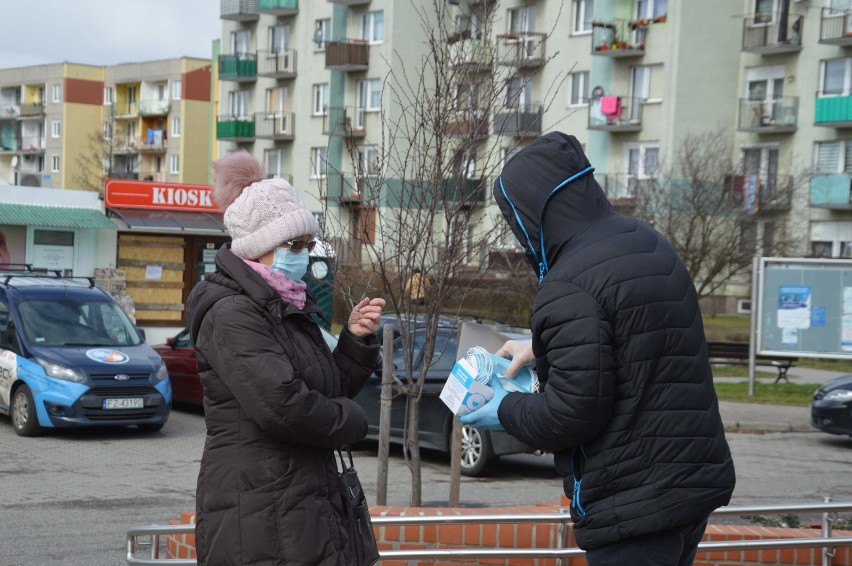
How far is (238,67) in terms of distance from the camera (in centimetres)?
6341

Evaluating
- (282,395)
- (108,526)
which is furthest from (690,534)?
(108,526)

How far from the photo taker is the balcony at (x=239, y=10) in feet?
208

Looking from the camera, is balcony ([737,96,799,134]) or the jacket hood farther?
balcony ([737,96,799,134])

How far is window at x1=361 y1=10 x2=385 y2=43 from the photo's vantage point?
188ft

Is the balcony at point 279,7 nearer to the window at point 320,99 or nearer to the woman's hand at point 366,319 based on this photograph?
the window at point 320,99

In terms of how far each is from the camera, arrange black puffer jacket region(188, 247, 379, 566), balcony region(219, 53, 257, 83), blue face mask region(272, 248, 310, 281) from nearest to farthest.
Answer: black puffer jacket region(188, 247, 379, 566), blue face mask region(272, 248, 310, 281), balcony region(219, 53, 257, 83)

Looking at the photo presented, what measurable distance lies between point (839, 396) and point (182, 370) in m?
9.54

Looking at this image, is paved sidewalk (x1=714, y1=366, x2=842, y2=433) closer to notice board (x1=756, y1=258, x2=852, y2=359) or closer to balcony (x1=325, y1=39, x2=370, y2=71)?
notice board (x1=756, y1=258, x2=852, y2=359)

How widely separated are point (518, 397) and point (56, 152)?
109 metres

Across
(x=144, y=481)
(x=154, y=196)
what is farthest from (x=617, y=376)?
(x=154, y=196)

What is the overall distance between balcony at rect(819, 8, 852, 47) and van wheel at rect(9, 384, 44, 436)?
36.8 metres

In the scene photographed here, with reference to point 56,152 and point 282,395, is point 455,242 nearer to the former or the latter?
point 282,395

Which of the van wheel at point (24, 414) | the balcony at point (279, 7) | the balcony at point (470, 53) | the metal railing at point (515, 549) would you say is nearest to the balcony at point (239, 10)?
the balcony at point (279, 7)

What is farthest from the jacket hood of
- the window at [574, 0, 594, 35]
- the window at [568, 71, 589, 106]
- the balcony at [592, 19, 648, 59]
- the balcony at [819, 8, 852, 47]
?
the window at [574, 0, 594, 35]
